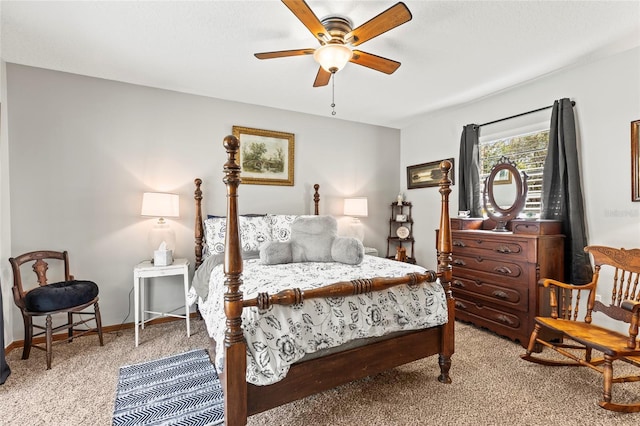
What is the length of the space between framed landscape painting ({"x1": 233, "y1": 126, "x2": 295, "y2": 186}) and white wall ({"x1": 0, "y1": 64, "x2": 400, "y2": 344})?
11cm

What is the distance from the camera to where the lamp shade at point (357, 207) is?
4121mm

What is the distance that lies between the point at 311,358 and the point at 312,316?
0.25m

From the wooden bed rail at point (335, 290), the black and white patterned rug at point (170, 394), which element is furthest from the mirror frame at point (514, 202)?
the black and white patterned rug at point (170, 394)

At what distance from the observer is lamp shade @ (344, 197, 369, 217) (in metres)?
4.12

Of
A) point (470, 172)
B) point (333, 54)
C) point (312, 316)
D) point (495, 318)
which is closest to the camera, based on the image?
point (312, 316)

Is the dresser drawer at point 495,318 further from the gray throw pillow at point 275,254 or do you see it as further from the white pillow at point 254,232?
the white pillow at point 254,232

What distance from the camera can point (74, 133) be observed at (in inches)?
115

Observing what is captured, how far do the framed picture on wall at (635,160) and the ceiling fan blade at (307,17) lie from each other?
260cm

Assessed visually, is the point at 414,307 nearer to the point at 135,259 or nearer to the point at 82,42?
the point at 135,259

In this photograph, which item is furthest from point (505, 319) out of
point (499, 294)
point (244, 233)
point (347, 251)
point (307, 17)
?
point (307, 17)

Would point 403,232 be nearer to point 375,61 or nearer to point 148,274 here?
point 375,61

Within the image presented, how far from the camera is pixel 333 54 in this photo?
6.50 feet

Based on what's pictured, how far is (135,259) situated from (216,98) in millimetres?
2044

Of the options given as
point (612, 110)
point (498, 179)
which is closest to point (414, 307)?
point (498, 179)
